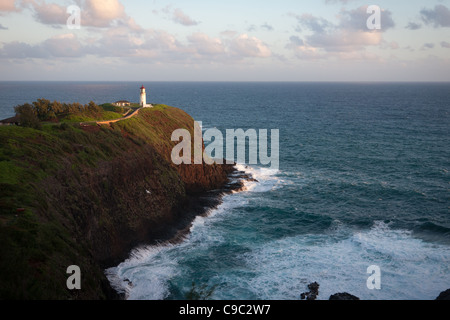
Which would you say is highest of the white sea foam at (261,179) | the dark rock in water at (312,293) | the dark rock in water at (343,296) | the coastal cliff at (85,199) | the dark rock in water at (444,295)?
the coastal cliff at (85,199)

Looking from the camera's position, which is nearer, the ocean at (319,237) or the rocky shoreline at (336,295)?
the rocky shoreline at (336,295)

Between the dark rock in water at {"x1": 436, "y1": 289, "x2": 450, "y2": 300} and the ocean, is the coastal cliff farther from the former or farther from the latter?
the dark rock in water at {"x1": 436, "y1": 289, "x2": 450, "y2": 300}

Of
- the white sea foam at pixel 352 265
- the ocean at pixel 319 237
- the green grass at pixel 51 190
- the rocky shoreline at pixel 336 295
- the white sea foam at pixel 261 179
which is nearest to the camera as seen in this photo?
the green grass at pixel 51 190

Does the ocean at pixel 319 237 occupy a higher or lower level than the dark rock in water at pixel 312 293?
higher

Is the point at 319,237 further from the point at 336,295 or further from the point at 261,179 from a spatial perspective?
the point at 261,179

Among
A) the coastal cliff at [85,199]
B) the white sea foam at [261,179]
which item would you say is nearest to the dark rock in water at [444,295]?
the coastal cliff at [85,199]

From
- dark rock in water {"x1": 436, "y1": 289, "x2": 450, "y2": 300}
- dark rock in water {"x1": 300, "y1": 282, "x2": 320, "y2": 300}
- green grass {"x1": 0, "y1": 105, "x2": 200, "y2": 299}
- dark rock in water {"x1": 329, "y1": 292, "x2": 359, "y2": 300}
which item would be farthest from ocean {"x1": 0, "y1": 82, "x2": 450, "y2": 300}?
green grass {"x1": 0, "y1": 105, "x2": 200, "y2": 299}

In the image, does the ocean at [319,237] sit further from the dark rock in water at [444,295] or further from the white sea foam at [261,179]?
the dark rock in water at [444,295]

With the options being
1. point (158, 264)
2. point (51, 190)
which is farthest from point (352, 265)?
point (51, 190)
